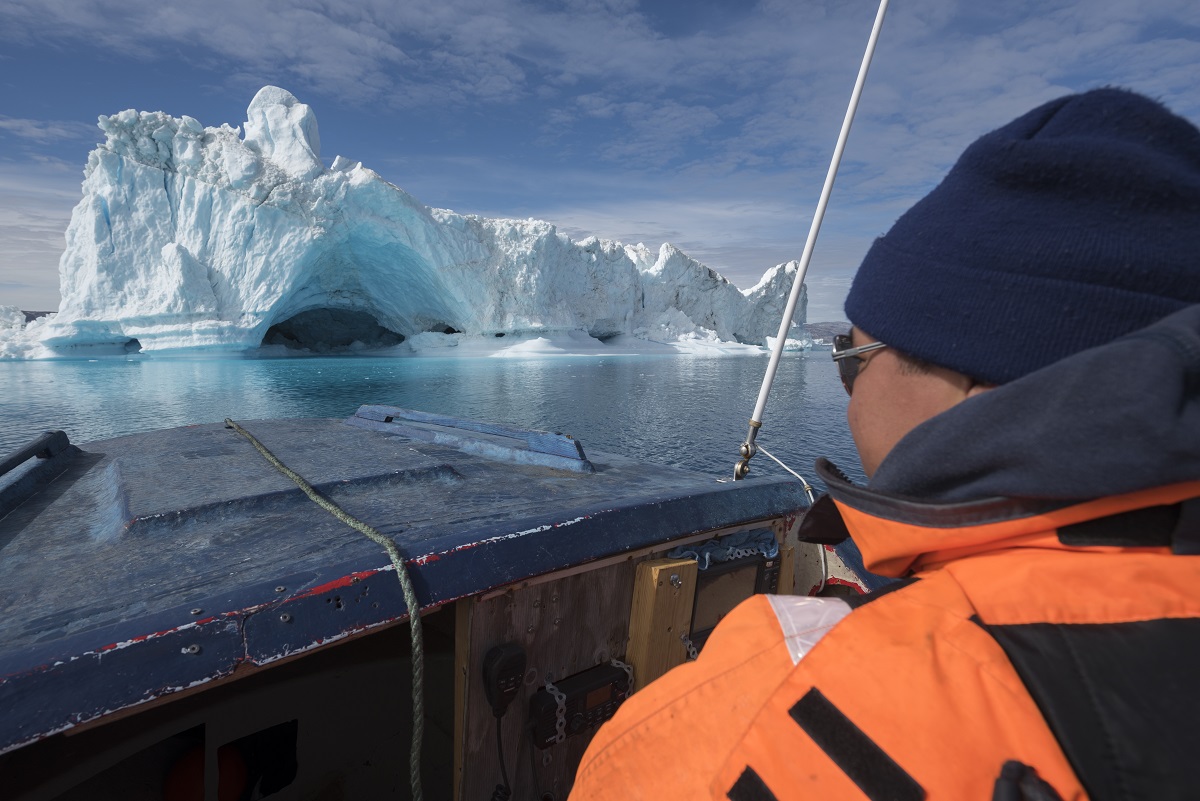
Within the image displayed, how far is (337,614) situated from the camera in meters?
1.19

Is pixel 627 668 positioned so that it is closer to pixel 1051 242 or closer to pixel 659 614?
pixel 659 614

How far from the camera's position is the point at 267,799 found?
1655mm

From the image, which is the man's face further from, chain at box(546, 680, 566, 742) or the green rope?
chain at box(546, 680, 566, 742)

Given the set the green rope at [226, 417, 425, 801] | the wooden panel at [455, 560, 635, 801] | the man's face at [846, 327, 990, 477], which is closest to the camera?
the man's face at [846, 327, 990, 477]

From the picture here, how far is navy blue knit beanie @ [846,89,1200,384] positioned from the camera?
0.60 meters

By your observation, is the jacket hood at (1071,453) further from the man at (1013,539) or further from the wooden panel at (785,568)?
the wooden panel at (785,568)

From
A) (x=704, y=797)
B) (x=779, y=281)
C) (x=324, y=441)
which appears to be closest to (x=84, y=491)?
(x=324, y=441)

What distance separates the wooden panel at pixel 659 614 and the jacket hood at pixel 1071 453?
1065mm

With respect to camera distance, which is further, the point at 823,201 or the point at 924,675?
the point at 823,201

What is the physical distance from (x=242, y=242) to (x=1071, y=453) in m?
25.4

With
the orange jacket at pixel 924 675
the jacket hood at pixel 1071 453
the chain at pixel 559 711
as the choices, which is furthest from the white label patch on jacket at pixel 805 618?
the chain at pixel 559 711

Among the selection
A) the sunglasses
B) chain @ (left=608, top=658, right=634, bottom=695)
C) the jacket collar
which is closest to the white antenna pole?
chain @ (left=608, top=658, right=634, bottom=695)

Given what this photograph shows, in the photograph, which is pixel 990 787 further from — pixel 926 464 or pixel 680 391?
pixel 680 391

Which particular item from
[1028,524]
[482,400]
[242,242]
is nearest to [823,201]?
[1028,524]
